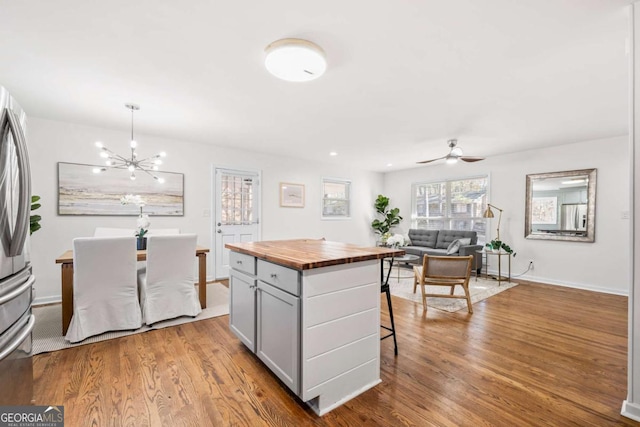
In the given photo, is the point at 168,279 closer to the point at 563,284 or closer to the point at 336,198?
the point at 336,198

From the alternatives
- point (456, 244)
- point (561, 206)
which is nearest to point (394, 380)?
point (456, 244)

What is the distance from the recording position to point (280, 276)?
1.76m

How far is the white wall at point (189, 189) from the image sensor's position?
142 inches

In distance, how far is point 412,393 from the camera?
180 cm

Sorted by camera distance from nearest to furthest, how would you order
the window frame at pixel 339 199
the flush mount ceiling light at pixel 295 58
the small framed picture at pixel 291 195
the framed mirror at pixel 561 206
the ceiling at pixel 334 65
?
the ceiling at pixel 334 65 → the flush mount ceiling light at pixel 295 58 → the framed mirror at pixel 561 206 → the small framed picture at pixel 291 195 → the window frame at pixel 339 199

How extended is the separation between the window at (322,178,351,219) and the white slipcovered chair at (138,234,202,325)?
3.91 m

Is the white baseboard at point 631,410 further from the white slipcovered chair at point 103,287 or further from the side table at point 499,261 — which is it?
the white slipcovered chair at point 103,287

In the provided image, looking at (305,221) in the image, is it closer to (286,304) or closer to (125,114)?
(125,114)

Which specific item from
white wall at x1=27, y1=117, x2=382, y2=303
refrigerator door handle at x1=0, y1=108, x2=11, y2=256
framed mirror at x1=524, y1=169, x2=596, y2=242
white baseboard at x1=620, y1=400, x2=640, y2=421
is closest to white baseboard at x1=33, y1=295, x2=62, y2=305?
white wall at x1=27, y1=117, x2=382, y2=303

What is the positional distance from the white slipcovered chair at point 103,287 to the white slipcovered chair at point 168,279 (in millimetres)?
128

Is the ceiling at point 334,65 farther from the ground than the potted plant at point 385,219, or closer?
farther from the ground

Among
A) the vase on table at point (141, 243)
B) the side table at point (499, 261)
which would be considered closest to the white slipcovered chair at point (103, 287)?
the vase on table at point (141, 243)

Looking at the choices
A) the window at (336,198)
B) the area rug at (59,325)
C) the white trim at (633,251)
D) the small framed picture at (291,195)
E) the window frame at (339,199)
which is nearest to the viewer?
the white trim at (633,251)

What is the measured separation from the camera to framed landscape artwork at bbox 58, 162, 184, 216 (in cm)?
374
